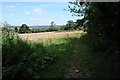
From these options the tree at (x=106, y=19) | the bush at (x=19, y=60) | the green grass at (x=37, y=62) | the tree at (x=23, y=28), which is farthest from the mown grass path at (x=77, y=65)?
the tree at (x=23, y=28)

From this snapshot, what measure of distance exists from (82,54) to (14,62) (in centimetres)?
311

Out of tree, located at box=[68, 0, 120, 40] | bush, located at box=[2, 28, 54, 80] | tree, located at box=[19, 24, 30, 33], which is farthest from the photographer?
tree, located at box=[19, 24, 30, 33]

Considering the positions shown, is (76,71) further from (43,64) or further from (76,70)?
(43,64)

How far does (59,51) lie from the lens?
375 inches

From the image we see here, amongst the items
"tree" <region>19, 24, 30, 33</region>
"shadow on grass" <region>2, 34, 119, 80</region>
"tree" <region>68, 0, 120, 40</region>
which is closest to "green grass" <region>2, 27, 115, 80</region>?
"shadow on grass" <region>2, 34, 119, 80</region>

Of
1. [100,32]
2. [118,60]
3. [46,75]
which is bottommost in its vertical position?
[46,75]

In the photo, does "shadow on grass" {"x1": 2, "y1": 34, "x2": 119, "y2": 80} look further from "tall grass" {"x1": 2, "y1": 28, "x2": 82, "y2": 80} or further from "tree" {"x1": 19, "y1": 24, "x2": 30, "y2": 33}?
"tree" {"x1": 19, "y1": 24, "x2": 30, "y2": 33}

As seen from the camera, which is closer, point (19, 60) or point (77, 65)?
point (19, 60)

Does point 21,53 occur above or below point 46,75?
above

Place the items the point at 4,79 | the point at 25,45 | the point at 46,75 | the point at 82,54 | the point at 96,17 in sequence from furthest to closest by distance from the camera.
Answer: the point at 82,54, the point at 25,45, the point at 46,75, the point at 4,79, the point at 96,17

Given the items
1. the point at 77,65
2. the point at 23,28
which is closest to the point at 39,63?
the point at 77,65

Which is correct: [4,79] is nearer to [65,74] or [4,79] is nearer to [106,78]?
Answer: [65,74]

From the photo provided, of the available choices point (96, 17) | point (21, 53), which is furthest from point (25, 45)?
point (96, 17)

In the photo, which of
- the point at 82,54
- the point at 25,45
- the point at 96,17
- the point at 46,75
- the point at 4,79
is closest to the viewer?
the point at 96,17
